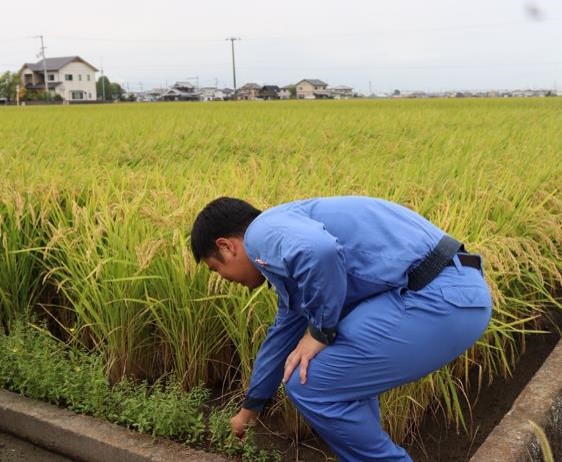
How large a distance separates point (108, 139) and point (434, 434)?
5715mm

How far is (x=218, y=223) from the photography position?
5.68 ft

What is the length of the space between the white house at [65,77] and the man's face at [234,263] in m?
79.2

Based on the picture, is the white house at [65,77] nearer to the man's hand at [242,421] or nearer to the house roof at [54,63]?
the house roof at [54,63]

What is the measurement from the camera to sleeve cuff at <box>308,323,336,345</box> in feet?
5.54

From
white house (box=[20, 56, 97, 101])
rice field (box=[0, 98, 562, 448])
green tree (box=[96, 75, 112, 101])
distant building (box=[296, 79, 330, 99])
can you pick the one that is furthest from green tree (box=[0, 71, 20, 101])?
rice field (box=[0, 98, 562, 448])

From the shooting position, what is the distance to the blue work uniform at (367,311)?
5.45 feet

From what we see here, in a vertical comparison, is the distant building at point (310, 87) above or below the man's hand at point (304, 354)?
above

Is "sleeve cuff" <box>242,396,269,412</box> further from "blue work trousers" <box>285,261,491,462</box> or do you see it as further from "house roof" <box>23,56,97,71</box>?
"house roof" <box>23,56,97,71</box>

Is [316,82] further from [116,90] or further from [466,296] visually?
[466,296]

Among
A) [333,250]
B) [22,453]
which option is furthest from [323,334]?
[22,453]

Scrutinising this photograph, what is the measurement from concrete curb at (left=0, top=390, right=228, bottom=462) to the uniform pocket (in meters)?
0.95

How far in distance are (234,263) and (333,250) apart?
1.11 ft

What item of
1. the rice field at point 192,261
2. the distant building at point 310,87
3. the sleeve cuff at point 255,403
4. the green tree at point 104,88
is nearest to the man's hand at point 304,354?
the sleeve cuff at point 255,403

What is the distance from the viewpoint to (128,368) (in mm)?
2729
